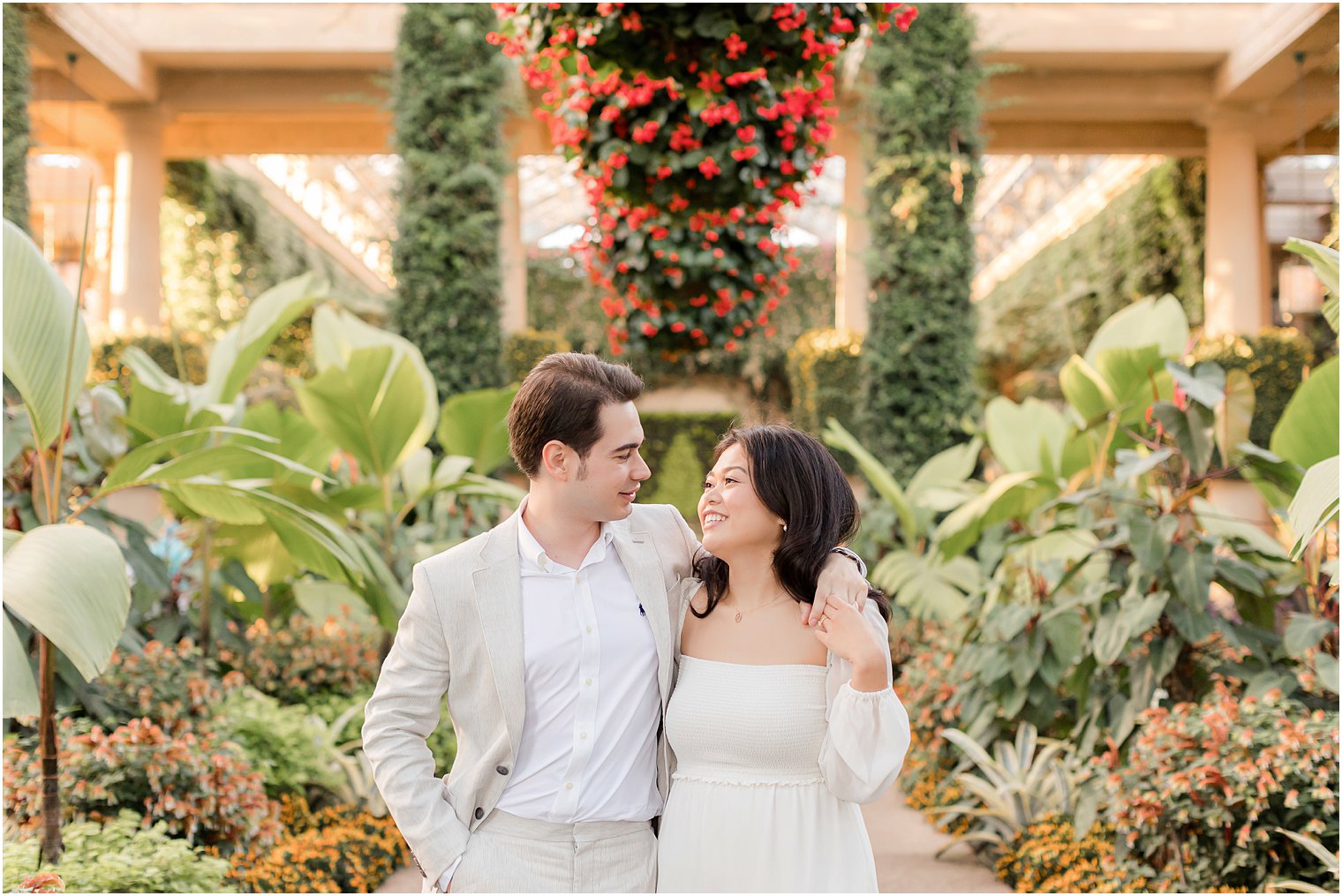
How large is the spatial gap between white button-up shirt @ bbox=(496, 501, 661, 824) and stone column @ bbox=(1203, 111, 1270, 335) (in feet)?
32.9

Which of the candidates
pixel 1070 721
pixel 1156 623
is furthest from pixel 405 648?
pixel 1070 721

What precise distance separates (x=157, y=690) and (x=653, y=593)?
94.4 inches

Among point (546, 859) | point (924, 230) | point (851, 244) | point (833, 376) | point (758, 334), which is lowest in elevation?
point (546, 859)

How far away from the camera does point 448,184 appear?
23.2 feet

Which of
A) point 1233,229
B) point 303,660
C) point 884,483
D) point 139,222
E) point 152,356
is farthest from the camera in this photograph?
point 1233,229

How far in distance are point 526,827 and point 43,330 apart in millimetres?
1699

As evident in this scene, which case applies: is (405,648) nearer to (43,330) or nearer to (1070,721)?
(43,330)

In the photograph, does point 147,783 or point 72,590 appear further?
point 147,783

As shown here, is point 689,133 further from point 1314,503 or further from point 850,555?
point 1314,503

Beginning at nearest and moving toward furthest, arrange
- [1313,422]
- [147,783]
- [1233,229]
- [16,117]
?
[147,783] → [1313,422] → [16,117] → [1233,229]

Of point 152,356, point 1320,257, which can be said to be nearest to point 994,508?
point 1320,257

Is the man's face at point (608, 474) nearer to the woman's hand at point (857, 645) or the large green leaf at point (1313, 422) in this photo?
the woman's hand at point (857, 645)

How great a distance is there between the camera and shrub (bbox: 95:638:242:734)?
11.4ft

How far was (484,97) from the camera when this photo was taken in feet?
23.7
